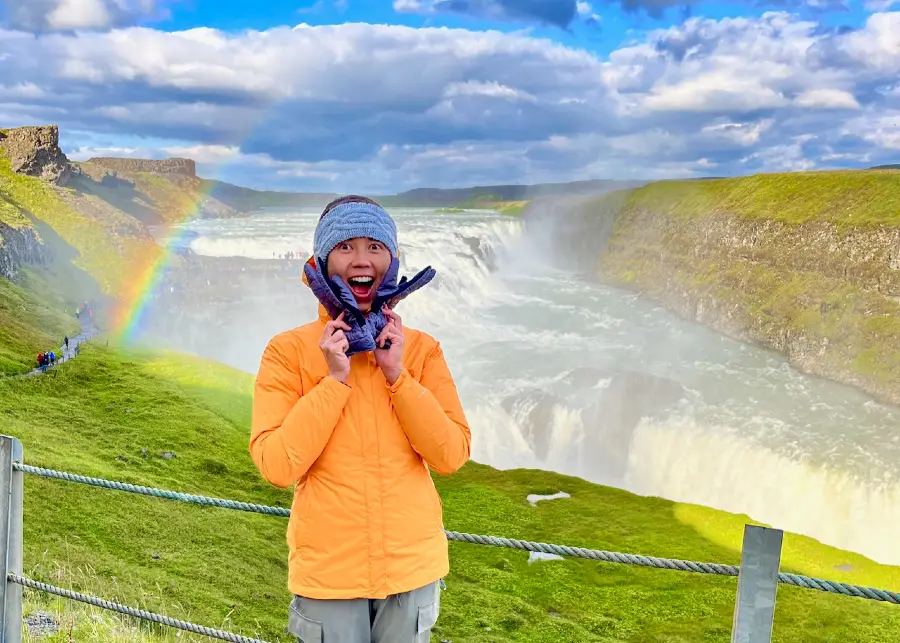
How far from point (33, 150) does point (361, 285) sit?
389 ft

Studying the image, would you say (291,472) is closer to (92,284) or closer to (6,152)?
(92,284)

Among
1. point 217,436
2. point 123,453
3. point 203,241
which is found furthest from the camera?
point 203,241

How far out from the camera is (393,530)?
11.7ft

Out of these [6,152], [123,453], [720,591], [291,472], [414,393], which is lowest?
[720,591]

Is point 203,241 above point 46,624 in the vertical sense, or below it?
above

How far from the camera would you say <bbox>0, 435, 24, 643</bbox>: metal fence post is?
5.12m

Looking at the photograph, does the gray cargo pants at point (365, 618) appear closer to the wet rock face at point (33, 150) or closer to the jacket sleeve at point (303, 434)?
the jacket sleeve at point (303, 434)

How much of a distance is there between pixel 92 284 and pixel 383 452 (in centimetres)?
8302

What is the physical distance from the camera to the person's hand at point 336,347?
11.0 feet

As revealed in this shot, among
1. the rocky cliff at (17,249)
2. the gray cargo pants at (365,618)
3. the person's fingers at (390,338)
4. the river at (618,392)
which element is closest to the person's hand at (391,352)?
the person's fingers at (390,338)

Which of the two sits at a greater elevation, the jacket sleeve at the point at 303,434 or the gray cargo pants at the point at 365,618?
the jacket sleeve at the point at 303,434

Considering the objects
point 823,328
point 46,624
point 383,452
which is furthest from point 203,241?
point 383,452

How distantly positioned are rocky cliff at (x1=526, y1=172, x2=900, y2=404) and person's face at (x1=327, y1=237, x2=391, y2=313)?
252ft

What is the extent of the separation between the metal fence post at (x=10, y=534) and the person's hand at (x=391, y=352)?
306 centimetres
